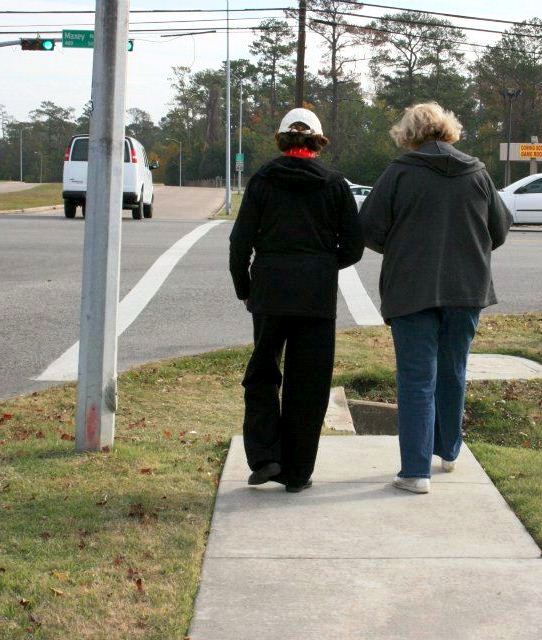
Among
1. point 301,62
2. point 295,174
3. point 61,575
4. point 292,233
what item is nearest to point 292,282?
point 292,233

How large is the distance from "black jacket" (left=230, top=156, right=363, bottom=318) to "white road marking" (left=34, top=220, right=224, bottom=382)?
387 cm

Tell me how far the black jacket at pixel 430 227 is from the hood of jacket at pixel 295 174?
306mm

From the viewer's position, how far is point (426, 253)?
5141 millimetres

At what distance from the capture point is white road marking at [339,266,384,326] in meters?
11.7

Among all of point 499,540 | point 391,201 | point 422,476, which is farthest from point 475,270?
point 499,540

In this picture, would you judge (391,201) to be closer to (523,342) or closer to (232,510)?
(232,510)

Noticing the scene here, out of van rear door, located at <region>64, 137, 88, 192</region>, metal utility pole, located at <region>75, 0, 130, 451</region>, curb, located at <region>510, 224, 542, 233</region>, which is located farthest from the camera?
curb, located at <region>510, 224, 542, 233</region>

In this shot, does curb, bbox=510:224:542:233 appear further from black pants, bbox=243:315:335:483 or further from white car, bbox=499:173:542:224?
black pants, bbox=243:315:335:483

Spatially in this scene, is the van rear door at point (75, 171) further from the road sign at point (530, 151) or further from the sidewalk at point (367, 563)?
the road sign at point (530, 151)

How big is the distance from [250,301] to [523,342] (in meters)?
5.48

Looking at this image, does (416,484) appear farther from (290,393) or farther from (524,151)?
(524,151)

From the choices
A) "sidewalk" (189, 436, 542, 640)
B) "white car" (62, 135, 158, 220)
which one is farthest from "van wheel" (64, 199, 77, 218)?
"sidewalk" (189, 436, 542, 640)

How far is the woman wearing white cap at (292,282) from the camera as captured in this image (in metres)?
5.02

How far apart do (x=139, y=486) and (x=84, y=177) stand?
20.7 m
